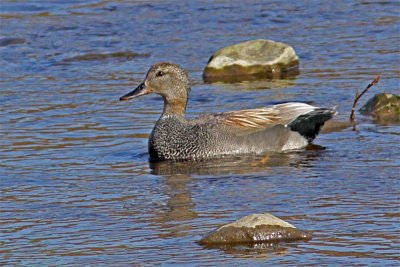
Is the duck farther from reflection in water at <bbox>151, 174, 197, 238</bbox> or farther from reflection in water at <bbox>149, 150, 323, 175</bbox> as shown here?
reflection in water at <bbox>151, 174, 197, 238</bbox>

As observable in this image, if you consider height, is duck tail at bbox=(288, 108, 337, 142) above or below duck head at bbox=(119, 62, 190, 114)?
below

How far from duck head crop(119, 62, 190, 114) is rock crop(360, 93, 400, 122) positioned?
1911 mm

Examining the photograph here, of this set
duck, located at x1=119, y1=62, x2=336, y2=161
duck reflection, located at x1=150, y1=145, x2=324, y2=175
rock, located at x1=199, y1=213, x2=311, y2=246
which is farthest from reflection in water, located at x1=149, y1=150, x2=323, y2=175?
rock, located at x1=199, y1=213, x2=311, y2=246

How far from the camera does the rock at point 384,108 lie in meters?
11.6

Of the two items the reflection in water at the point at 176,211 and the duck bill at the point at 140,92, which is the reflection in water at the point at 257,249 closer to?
the reflection in water at the point at 176,211

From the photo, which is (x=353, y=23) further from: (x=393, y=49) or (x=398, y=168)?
(x=398, y=168)

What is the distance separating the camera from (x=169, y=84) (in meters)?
11.3

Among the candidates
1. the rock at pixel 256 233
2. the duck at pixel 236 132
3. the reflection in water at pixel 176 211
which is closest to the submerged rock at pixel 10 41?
the duck at pixel 236 132

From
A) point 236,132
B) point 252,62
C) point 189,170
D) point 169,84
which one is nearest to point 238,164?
point 189,170

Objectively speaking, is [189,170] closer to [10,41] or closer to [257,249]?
[257,249]

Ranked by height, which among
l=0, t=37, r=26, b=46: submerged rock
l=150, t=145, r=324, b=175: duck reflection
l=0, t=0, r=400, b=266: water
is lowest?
l=150, t=145, r=324, b=175: duck reflection

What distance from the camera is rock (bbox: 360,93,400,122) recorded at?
458 inches

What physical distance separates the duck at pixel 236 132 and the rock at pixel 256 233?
3.40m

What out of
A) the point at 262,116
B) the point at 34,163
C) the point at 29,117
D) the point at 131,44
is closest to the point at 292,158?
the point at 262,116
